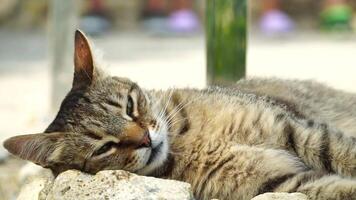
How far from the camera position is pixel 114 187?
2.72m

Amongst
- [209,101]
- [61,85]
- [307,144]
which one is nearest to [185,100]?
[209,101]

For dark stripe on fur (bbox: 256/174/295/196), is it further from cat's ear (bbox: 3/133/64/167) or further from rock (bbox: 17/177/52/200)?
rock (bbox: 17/177/52/200)

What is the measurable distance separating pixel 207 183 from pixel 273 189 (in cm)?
28

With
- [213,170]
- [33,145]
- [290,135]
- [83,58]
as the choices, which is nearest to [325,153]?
[290,135]

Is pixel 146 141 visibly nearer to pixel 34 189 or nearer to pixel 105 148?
pixel 105 148

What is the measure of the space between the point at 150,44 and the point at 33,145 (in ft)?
29.1

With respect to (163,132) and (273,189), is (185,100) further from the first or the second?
(273,189)

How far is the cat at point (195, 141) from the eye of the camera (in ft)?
9.82

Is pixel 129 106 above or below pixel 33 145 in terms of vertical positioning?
above

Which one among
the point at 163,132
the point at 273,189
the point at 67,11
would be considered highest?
the point at 67,11

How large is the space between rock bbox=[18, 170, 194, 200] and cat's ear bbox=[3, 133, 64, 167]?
20cm

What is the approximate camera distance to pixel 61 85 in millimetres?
6664

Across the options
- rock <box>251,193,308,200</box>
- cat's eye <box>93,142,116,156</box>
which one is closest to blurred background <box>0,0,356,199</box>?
cat's eye <box>93,142,116,156</box>

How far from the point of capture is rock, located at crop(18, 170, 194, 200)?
2.69 meters
